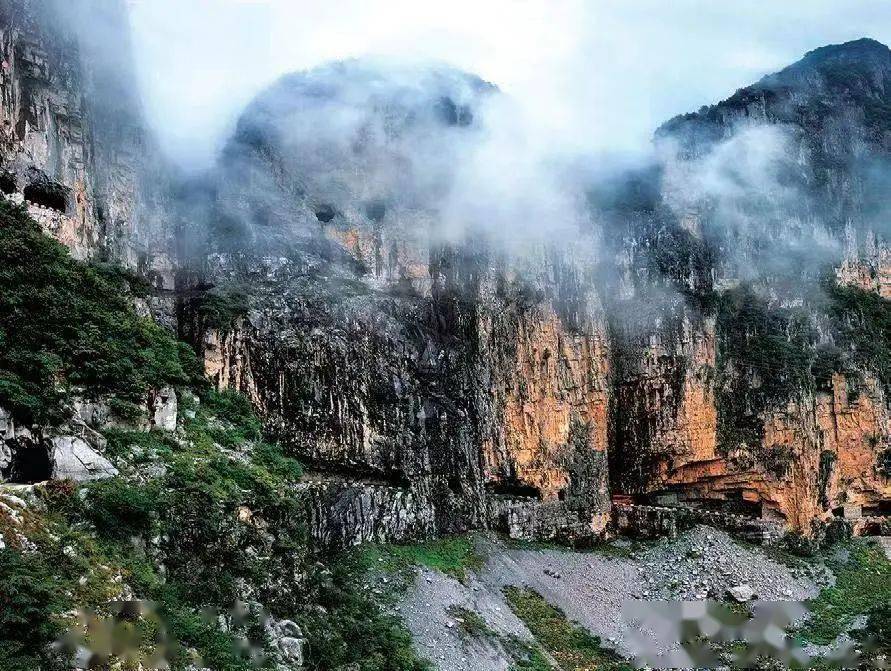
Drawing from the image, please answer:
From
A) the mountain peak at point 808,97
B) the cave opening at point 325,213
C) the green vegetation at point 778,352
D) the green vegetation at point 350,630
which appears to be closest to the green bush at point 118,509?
the green vegetation at point 350,630

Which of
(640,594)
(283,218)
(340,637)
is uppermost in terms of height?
(283,218)

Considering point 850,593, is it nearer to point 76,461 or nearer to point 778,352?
point 778,352

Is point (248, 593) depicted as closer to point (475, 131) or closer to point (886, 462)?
point (475, 131)

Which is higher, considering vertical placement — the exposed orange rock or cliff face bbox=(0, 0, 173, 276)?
cliff face bbox=(0, 0, 173, 276)

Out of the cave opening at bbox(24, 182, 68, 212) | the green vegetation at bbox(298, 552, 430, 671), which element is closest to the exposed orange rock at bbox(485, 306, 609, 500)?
the green vegetation at bbox(298, 552, 430, 671)

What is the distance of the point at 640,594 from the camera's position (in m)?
41.4

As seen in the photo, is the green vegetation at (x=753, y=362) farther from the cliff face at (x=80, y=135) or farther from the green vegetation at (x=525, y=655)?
the cliff face at (x=80, y=135)

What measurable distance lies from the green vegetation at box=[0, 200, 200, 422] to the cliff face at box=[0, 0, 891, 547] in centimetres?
445

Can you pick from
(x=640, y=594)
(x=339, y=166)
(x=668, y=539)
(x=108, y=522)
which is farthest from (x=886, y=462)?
(x=108, y=522)

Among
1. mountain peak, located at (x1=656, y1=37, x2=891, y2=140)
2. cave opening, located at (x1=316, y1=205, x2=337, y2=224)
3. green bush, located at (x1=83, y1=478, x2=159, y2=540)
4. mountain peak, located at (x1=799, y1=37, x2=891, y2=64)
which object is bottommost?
green bush, located at (x1=83, y1=478, x2=159, y2=540)

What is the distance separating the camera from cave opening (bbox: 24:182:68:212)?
3309cm

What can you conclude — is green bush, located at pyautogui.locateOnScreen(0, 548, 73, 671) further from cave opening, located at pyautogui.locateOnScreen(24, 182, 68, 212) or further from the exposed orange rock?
the exposed orange rock

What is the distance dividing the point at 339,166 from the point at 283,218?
206 inches

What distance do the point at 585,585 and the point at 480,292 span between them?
16.9 metres
